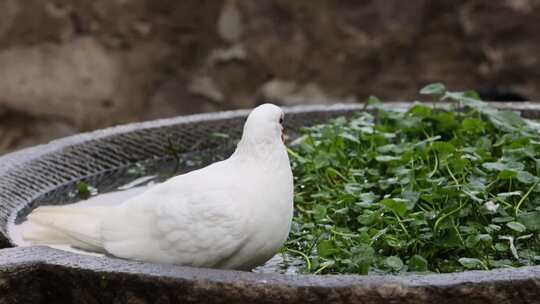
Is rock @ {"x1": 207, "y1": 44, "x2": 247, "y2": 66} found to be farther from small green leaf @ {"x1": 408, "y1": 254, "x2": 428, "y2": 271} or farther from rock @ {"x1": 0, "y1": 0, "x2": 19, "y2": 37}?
small green leaf @ {"x1": 408, "y1": 254, "x2": 428, "y2": 271}

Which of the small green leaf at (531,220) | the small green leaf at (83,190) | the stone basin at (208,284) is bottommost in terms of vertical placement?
the small green leaf at (531,220)

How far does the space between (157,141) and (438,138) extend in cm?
69

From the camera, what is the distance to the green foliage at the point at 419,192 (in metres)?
1.74

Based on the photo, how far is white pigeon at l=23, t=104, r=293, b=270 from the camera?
1.57m

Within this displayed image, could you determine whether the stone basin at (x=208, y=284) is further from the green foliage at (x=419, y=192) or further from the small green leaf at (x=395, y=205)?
the small green leaf at (x=395, y=205)

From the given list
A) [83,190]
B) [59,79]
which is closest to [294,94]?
[59,79]

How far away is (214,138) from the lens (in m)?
2.59

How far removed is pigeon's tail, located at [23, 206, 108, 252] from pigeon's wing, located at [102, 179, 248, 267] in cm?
5

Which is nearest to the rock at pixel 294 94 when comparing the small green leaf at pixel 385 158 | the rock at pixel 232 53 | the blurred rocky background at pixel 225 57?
the blurred rocky background at pixel 225 57

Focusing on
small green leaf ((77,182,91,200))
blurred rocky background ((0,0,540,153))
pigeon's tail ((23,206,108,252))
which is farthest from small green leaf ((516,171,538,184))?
blurred rocky background ((0,0,540,153))

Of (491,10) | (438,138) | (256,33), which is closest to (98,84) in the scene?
(256,33)

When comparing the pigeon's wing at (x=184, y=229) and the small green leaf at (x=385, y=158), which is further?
the small green leaf at (x=385, y=158)

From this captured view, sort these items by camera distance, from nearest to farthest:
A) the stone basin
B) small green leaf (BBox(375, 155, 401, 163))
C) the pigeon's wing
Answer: the stone basin → the pigeon's wing → small green leaf (BBox(375, 155, 401, 163))

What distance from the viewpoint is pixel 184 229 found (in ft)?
5.20
